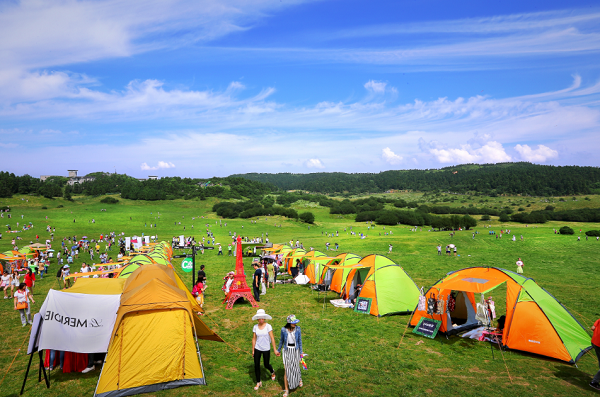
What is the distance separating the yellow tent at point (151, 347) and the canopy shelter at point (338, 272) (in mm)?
10317

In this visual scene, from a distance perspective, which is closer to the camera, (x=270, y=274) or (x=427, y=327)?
(x=427, y=327)

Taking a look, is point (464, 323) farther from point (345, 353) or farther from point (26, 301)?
point (26, 301)

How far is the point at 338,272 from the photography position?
63.4 ft

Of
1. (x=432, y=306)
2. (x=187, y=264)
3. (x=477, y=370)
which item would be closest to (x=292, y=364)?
(x=477, y=370)

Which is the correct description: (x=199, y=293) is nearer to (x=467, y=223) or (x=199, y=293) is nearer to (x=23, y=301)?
(x=23, y=301)

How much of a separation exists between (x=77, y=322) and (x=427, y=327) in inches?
425

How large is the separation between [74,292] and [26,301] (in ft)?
21.6

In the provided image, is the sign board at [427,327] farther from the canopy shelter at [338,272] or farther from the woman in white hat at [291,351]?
the woman in white hat at [291,351]

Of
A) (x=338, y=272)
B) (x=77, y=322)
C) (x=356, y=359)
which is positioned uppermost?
(x=77, y=322)

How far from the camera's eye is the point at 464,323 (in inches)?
520

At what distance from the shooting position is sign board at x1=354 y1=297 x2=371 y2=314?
50.2 ft

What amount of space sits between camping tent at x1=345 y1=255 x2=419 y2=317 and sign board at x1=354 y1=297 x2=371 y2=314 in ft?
0.46

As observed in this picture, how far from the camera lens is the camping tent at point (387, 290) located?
49.3 feet

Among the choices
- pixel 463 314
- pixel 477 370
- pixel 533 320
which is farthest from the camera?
pixel 463 314
